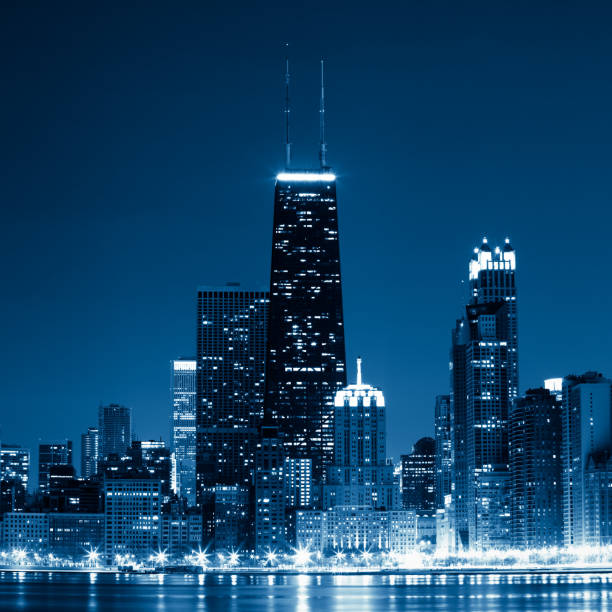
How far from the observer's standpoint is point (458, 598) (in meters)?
194

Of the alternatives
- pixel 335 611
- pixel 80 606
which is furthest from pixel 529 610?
pixel 80 606

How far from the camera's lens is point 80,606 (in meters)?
184

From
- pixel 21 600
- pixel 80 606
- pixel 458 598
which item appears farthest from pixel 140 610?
pixel 458 598

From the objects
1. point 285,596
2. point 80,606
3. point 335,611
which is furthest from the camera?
point 285,596

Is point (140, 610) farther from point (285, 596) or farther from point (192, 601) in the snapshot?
point (285, 596)

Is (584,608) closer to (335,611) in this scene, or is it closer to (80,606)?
(335,611)

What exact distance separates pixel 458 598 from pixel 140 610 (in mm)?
40255

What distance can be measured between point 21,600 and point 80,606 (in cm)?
1381

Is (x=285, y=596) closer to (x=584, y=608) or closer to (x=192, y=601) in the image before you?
(x=192, y=601)

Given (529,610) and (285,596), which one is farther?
(285,596)

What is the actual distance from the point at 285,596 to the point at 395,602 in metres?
16.1

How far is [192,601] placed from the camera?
190 metres

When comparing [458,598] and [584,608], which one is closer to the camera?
[584,608]

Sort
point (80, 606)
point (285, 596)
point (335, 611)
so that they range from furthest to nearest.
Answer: point (285, 596)
point (80, 606)
point (335, 611)
